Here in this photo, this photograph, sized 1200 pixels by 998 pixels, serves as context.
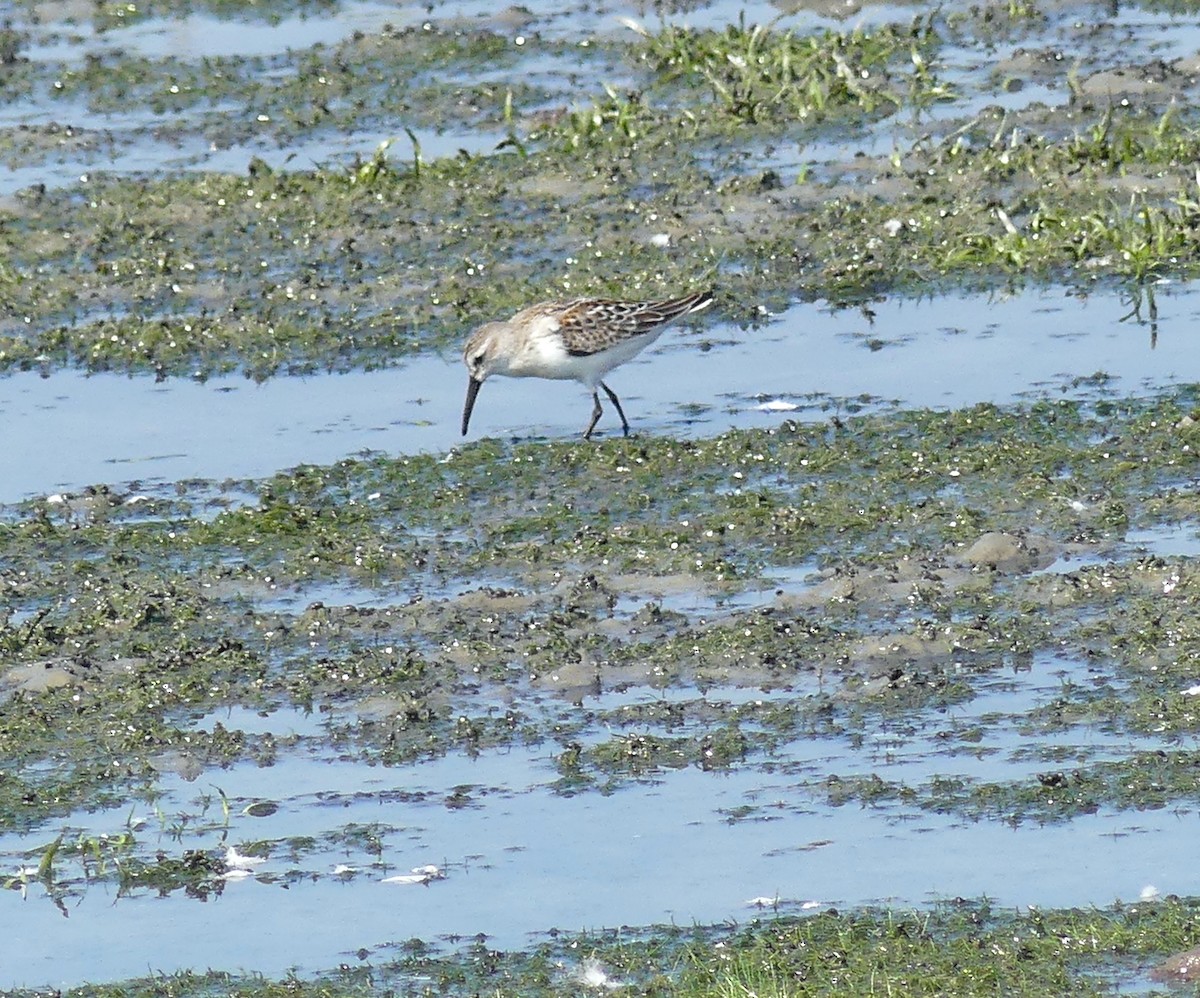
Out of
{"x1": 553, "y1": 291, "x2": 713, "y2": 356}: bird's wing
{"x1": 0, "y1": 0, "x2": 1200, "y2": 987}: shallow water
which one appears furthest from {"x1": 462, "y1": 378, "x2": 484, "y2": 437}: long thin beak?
{"x1": 553, "y1": 291, "x2": 713, "y2": 356}: bird's wing

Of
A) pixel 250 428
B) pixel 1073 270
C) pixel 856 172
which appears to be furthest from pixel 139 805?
pixel 856 172

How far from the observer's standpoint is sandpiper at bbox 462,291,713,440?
12.2 meters

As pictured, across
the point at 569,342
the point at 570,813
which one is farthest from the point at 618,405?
the point at 570,813

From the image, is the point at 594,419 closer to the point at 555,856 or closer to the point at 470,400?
the point at 470,400

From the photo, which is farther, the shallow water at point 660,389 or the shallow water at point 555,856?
the shallow water at point 660,389

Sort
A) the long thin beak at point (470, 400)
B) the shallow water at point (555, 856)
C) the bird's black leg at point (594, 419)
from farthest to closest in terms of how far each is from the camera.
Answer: the long thin beak at point (470, 400) < the bird's black leg at point (594, 419) < the shallow water at point (555, 856)

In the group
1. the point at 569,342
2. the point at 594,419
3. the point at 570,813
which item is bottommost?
the point at 594,419

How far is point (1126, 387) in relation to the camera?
39.9 feet

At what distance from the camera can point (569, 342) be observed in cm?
1214

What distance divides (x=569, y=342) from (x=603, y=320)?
0.21 metres

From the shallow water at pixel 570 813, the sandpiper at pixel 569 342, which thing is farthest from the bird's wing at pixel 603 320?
the shallow water at pixel 570 813

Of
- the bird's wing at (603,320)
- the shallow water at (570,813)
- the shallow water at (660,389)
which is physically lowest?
the shallow water at (660,389)

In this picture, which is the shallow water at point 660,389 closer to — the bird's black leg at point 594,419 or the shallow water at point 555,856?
the bird's black leg at point 594,419

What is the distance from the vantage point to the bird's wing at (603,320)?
39.9 feet
